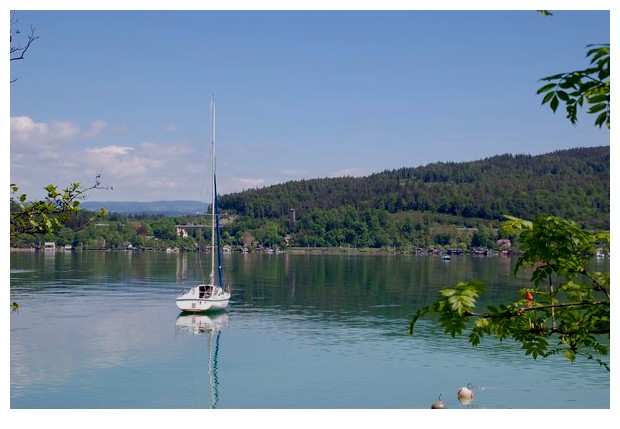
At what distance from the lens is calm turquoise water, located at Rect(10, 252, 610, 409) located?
29.9 meters

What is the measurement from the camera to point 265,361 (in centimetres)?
3694

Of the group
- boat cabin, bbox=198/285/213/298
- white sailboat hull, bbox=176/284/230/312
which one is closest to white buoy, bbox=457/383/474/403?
white sailboat hull, bbox=176/284/230/312

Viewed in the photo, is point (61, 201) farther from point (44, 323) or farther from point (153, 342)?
point (44, 323)

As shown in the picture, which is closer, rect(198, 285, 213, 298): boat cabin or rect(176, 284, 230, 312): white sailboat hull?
rect(176, 284, 230, 312): white sailboat hull

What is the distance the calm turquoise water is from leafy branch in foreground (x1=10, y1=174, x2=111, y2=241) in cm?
2186

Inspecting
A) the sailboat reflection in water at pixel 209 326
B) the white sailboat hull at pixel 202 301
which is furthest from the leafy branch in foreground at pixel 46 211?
the white sailboat hull at pixel 202 301

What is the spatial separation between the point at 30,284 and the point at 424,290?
3786cm

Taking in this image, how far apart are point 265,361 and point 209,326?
41.0 feet

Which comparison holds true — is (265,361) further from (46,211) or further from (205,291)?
(46,211)

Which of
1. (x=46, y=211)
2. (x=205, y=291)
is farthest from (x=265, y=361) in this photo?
(x=46, y=211)

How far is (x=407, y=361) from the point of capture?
3691cm

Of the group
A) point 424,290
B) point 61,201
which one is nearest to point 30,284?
point 424,290

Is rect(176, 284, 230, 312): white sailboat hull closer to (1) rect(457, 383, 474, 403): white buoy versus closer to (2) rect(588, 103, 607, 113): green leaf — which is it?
(1) rect(457, 383, 474, 403): white buoy
